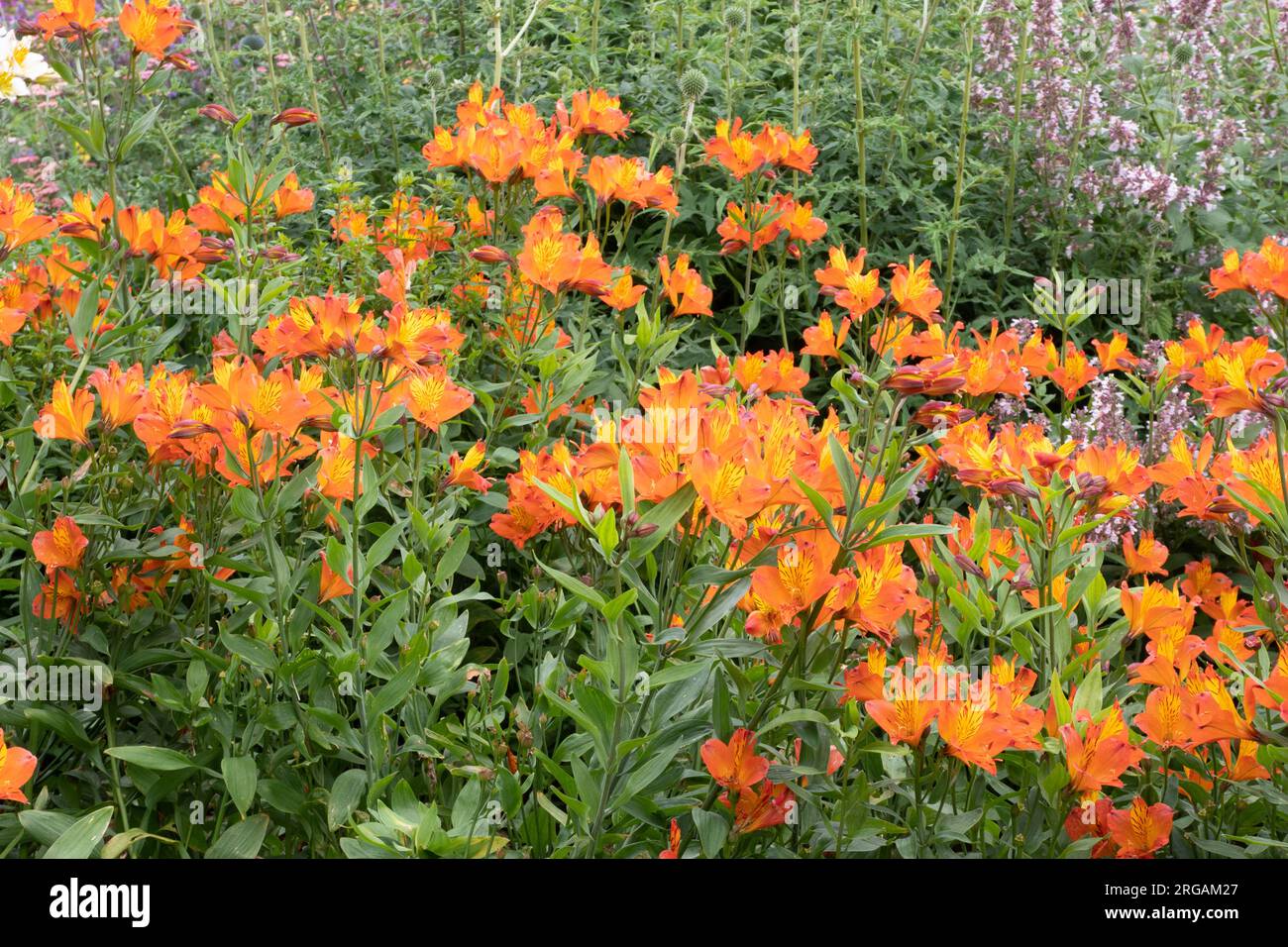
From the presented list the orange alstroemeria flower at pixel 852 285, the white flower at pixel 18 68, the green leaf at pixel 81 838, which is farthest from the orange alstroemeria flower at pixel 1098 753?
the white flower at pixel 18 68

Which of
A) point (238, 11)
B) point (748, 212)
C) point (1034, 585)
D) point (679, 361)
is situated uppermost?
point (238, 11)

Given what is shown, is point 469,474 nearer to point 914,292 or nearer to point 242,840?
point 242,840

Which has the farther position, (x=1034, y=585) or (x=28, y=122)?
(x=28, y=122)

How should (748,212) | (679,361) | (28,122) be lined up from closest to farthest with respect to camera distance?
1. (748,212)
2. (679,361)
3. (28,122)

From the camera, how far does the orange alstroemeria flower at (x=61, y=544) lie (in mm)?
1711

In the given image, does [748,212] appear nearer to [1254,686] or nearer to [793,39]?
[793,39]

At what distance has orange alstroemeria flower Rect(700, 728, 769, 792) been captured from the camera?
4.66 feet

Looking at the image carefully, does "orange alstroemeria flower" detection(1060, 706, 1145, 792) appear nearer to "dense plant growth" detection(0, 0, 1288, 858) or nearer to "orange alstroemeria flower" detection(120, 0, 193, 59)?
"dense plant growth" detection(0, 0, 1288, 858)

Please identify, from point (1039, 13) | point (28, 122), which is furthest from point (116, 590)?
point (28, 122)

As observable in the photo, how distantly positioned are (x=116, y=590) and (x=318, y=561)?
35 cm

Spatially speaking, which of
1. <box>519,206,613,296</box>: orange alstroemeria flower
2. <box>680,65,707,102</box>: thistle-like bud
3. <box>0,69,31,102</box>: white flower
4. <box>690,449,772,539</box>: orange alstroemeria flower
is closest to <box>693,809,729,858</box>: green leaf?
<box>690,449,772,539</box>: orange alstroemeria flower

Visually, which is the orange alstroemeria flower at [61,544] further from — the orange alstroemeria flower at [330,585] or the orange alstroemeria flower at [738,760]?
the orange alstroemeria flower at [738,760]

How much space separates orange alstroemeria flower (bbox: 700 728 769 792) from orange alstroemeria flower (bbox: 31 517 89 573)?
94 centimetres

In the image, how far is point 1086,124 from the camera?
4.15 metres
